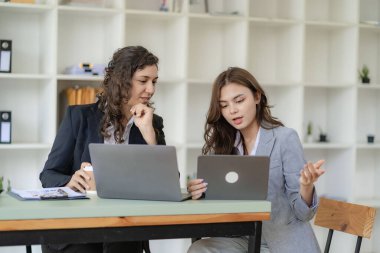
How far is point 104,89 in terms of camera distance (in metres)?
3.11

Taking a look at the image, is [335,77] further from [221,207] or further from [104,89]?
[221,207]

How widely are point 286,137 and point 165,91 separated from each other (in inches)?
86.3

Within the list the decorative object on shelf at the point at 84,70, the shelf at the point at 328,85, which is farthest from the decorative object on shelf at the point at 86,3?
the shelf at the point at 328,85

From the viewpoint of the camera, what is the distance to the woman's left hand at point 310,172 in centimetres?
242

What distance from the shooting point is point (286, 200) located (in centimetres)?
273

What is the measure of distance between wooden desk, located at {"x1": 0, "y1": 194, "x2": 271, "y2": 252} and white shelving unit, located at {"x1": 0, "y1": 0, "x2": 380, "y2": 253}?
7.35 feet

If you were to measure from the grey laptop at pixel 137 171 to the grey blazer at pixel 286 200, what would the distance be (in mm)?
500

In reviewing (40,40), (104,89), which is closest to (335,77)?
(40,40)

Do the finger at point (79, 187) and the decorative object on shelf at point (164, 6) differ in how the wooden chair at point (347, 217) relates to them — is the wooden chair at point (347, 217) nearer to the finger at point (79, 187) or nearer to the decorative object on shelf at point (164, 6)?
the finger at point (79, 187)

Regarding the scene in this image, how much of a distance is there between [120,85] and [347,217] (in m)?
1.16

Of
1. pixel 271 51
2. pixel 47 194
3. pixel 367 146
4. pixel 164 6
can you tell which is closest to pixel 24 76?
pixel 164 6

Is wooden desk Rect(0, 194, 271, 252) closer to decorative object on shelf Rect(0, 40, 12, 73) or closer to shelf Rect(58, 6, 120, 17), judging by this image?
decorative object on shelf Rect(0, 40, 12, 73)

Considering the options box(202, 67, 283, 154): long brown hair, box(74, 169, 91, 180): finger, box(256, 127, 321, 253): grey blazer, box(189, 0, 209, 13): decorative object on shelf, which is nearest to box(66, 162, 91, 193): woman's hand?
box(74, 169, 91, 180): finger

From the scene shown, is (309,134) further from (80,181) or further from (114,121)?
(80,181)
